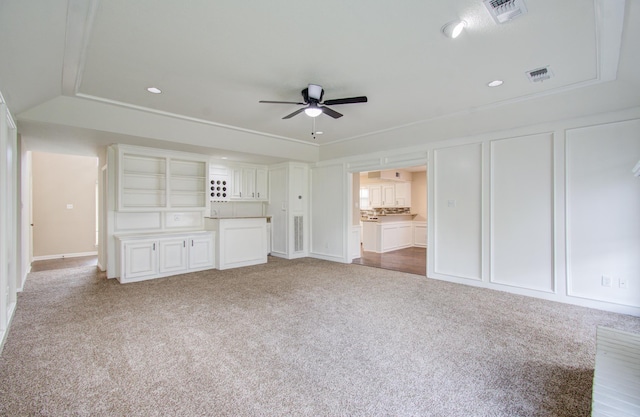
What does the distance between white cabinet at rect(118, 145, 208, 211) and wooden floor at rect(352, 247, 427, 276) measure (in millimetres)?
3836

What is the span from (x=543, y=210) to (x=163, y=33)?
4.89 metres

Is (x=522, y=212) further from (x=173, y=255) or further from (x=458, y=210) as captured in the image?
(x=173, y=255)

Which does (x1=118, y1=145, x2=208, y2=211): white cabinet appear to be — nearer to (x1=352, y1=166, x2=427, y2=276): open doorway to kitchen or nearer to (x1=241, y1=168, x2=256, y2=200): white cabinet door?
(x1=241, y1=168, x2=256, y2=200): white cabinet door

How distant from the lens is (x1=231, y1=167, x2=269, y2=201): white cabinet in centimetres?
714

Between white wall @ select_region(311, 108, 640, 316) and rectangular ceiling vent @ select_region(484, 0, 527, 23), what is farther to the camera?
white wall @ select_region(311, 108, 640, 316)

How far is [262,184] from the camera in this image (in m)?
7.60

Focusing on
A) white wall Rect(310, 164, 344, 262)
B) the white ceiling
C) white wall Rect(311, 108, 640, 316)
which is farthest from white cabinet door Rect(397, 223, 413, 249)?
the white ceiling

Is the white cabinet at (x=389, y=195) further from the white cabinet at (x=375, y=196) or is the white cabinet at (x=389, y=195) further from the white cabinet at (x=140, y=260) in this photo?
the white cabinet at (x=140, y=260)

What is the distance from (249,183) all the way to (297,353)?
538 cm

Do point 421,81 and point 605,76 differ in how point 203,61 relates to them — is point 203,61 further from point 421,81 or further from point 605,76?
point 605,76

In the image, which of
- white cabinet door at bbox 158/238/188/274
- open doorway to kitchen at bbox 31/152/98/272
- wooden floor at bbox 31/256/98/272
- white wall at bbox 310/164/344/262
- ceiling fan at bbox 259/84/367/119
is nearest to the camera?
ceiling fan at bbox 259/84/367/119

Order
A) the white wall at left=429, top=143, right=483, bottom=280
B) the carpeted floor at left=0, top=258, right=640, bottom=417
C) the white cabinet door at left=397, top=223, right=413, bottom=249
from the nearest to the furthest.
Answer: the carpeted floor at left=0, top=258, right=640, bottom=417 < the white wall at left=429, top=143, right=483, bottom=280 < the white cabinet door at left=397, top=223, right=413, bottom=249

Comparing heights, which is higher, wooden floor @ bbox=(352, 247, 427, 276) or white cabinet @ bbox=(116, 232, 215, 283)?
white cabinet @ bbox=(116, 232, 215, 283)

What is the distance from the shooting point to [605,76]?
3117 millimetres
